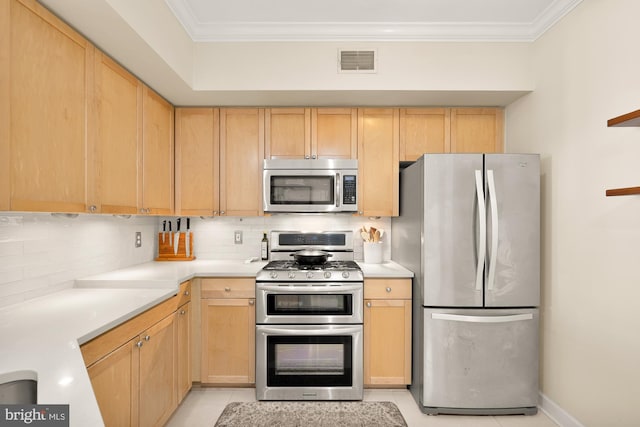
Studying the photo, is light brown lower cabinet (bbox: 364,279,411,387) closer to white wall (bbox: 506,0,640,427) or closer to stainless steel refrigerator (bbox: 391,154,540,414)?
stainless steel refrigerator (bbox: 391,154,540,414)

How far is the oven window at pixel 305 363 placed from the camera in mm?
2607

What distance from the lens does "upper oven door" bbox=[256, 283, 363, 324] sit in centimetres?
261

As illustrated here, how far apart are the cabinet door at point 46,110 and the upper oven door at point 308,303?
1.36 metres

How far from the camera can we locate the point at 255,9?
2.43 meters

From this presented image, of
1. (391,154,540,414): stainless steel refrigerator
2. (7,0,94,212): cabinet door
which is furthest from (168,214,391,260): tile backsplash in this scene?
(7,0,94,212): cabinet door

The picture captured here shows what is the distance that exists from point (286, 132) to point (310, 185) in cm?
53

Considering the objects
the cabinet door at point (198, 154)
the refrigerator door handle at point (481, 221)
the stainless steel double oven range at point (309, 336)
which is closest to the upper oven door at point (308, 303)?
the stainless steel double oven range at point (309, 336)

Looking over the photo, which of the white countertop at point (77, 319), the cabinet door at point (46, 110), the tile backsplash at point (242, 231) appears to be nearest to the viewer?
the white countertop at point (77, 319)

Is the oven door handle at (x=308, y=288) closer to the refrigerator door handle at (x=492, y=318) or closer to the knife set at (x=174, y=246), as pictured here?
the refrigerator door handle at (x=492, y=318)

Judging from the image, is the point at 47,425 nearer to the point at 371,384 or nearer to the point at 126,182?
the point at 126,182

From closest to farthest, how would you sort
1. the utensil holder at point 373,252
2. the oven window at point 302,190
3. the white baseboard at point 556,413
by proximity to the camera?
the white baseboard at point 556,413 < the oven window at point 302,190 < the utensil holder at point 373,252

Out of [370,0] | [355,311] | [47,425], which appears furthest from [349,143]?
[47,425]

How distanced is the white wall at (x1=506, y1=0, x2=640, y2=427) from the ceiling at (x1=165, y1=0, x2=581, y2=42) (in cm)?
22

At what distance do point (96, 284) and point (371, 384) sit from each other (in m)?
2.09
